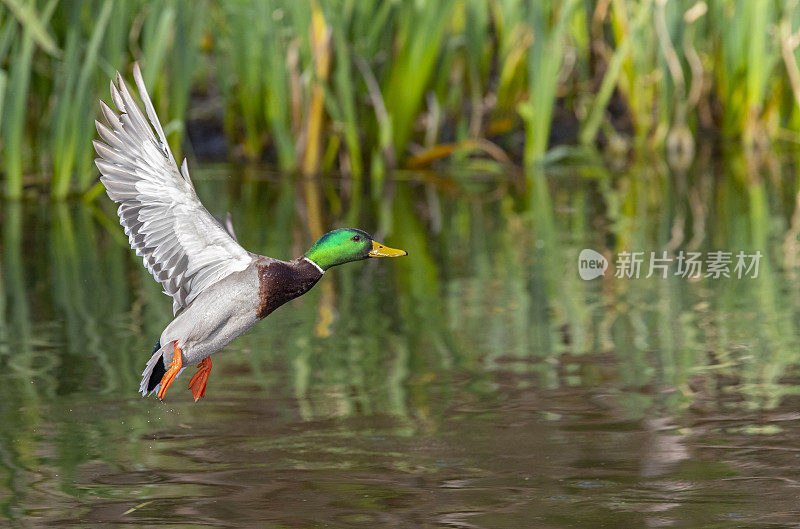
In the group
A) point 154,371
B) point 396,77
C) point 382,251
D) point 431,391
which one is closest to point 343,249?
point 382,251

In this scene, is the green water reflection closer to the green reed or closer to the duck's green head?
the duck's green head

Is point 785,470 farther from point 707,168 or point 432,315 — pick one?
point 707,168

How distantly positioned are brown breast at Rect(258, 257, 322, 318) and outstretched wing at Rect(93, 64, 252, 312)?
0.11 m

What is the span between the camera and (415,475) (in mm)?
3064

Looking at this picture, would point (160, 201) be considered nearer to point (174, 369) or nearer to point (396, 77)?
point (174, 369)

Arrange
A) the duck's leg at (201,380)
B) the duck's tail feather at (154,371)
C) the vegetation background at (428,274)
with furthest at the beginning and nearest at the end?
the vegetation background at (428,274) → the duck's leg at (201,380) → the duck's tail feather at (154,371)

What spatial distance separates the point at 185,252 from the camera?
8.29ft

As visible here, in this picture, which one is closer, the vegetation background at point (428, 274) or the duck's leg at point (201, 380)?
the duck's leg at point (201, 380)

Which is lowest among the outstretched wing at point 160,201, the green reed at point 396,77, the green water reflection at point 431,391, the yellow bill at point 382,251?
the green water reflection at point 431,391

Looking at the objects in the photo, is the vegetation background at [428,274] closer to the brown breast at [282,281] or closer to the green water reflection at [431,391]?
the green water reflection at [431,391]

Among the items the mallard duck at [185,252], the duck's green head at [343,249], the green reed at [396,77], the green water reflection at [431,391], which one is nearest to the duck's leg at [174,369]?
the mallard duck at [185,252]

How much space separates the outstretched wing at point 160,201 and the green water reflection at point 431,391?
56cm

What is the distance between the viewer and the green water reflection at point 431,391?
2.90 meters

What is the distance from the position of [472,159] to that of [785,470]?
231 inches
